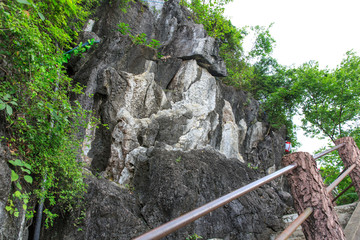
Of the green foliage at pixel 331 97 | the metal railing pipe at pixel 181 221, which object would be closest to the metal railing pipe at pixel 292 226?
the metal railing pipe at pixel 181 221

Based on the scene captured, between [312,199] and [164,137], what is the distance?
20.5 ft

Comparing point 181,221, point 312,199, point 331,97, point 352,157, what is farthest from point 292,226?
point 331,97

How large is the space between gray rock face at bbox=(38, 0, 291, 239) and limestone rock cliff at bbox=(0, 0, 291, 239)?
3 cm

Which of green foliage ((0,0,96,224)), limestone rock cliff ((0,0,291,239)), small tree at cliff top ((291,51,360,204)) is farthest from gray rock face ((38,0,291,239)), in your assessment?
small tree at cliff top ((291,51,360,204))

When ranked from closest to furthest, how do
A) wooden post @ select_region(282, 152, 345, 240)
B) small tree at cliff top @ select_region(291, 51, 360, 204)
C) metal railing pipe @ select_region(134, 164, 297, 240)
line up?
metal railing pipe @ select_region(134, 164, 297, 240) → wooden post @ select_region(282, 152, 345, 240) → small tree at cliff top @ select_region(291, 51, 360, 204)

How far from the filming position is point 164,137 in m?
7.81

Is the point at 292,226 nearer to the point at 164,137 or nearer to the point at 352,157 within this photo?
the point at 352,157

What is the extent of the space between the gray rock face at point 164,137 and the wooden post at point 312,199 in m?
3.61

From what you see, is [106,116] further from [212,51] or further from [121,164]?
[212,51]

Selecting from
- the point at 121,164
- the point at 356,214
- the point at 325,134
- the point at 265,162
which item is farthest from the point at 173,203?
the point at 325,134

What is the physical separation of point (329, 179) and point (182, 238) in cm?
847

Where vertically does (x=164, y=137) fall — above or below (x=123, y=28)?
below

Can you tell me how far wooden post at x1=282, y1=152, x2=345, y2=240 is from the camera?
1670 mm

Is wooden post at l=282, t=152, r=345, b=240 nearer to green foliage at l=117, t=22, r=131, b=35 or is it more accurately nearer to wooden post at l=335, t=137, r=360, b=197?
wooden post at l=335, t=137, r=360, b=197
